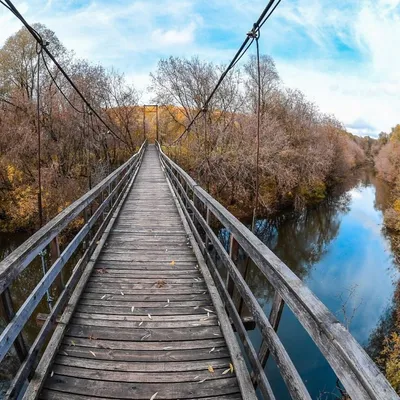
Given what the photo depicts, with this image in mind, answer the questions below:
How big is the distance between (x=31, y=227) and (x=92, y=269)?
1319cm

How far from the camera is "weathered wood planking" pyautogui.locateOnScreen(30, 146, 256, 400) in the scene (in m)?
1.89

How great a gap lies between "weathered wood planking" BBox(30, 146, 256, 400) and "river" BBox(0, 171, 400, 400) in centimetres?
532

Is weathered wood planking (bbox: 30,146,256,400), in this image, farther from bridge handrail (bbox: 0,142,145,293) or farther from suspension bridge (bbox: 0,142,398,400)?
bridge handrail (bbox: 0,142,145,293)

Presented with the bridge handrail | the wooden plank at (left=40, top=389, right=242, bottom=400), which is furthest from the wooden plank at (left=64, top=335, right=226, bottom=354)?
the bridge handrail

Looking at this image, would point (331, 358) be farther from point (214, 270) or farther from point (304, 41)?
point (304, 41)

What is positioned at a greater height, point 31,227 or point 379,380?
point 379,380

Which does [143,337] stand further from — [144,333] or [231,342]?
[231,342]

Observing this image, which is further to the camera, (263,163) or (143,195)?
(263,163)

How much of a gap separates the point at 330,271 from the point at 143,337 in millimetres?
11696

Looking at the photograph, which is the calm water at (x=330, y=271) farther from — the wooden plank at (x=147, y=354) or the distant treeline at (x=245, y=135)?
the wooden plank at (x=147, y=354)

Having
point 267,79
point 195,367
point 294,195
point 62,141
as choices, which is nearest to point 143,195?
point 195,367

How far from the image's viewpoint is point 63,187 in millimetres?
14836

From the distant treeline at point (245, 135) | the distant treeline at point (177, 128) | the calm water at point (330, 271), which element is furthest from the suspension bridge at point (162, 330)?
the distant treeline at point (245, 135)

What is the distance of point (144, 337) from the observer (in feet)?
7.77
